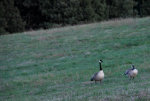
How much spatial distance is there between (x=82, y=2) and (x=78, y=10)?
1446 mm

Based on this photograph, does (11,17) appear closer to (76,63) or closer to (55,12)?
(55,12)

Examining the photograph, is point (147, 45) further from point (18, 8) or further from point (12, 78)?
point (18, 8)

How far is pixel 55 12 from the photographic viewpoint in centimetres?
6112

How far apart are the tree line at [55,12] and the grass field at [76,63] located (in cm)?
1809

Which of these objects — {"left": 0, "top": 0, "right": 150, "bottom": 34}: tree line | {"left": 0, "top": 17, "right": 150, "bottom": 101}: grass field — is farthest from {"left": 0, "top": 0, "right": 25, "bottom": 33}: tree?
{"left": 0, "top": 17, "right": 150, "bottom": 101}: grass field

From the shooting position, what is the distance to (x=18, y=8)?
2581 inches

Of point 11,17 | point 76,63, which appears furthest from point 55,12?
point 76,63

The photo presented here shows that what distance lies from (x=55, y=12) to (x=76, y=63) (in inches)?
1440

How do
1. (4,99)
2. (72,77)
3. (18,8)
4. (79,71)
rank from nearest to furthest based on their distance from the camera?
(4,99) → (72,77) → (79,71) → (18,8)

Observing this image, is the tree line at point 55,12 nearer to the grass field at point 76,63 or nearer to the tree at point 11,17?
the tree at point 11,17

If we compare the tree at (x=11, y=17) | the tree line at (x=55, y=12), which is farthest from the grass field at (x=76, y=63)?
the tree at (x=11, y=17)

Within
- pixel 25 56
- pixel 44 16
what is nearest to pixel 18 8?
pixel 44 16

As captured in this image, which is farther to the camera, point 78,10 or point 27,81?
point 78,10

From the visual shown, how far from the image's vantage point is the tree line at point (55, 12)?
60.4 meters
